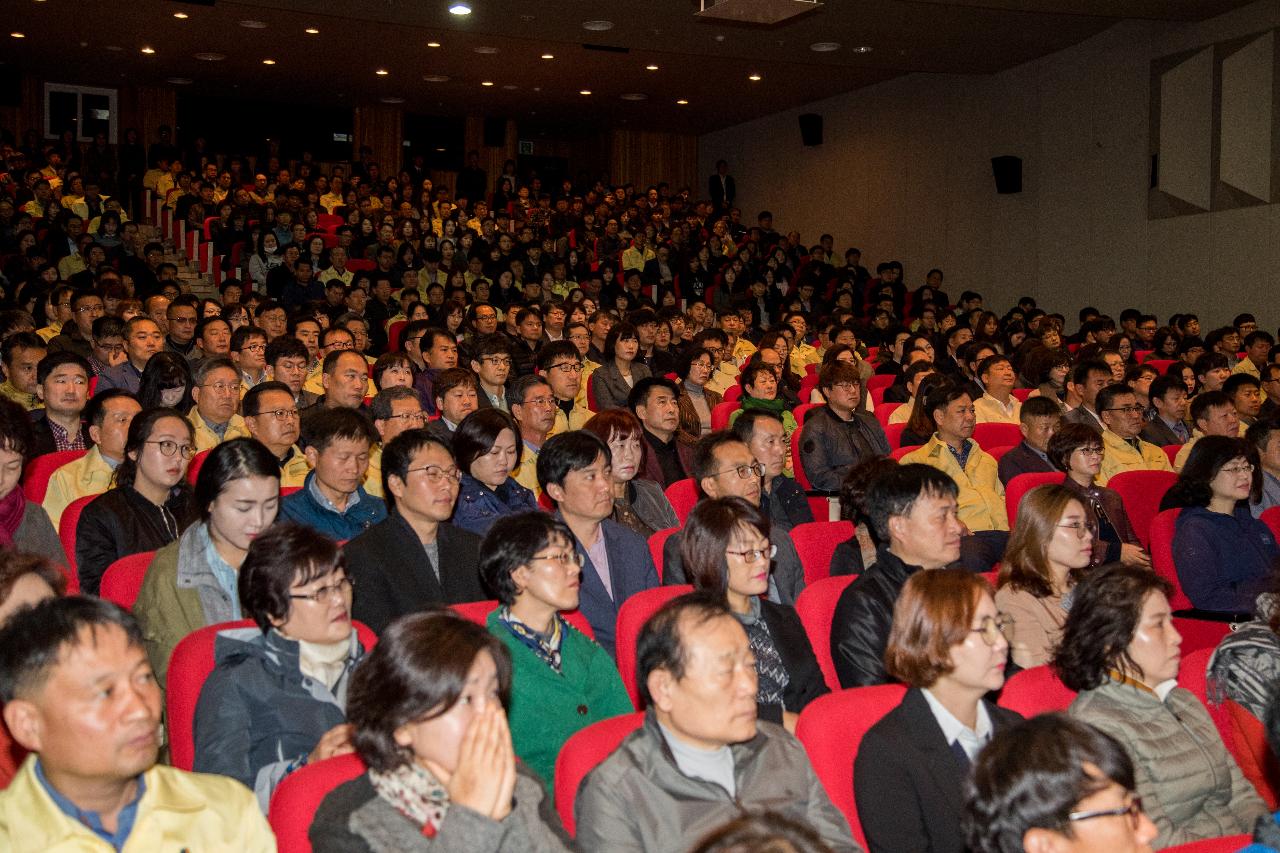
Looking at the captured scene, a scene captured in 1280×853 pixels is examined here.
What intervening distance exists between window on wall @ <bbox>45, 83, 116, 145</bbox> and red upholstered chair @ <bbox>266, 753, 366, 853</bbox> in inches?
694

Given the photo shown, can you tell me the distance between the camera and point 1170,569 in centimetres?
381

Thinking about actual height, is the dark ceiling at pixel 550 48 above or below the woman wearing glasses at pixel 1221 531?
above

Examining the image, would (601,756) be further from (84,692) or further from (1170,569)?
(1170,569)

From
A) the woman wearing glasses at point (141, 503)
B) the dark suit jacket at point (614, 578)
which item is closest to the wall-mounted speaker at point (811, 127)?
the dark suit jacket at point (614, 578)

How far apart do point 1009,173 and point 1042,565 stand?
35.8 feet

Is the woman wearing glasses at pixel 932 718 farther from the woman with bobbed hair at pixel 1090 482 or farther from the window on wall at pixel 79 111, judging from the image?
the window on wall at pixel 79 111

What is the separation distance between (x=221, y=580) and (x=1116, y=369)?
5943mm

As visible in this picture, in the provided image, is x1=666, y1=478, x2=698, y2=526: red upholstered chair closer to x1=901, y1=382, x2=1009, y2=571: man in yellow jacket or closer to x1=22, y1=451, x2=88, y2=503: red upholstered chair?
x1=901, y1=382, x2=1009, y2=571: man in yellow jacket

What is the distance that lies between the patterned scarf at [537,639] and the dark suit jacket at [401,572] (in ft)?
1.52

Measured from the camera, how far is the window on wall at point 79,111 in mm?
16859

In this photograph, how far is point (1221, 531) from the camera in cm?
377

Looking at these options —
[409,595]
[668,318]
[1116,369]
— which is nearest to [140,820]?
[409,595]

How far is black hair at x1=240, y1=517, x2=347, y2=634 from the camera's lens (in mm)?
2160

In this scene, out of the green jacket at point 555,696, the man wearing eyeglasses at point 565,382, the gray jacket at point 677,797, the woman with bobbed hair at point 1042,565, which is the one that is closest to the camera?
the gray jacket at point 677,797
